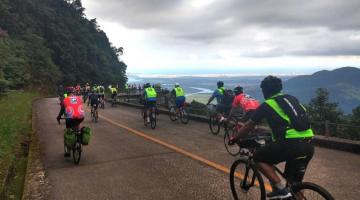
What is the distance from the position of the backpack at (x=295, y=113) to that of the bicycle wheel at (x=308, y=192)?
2.17ft

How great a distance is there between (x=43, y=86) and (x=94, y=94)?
40.7m

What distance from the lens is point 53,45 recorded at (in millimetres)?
76812

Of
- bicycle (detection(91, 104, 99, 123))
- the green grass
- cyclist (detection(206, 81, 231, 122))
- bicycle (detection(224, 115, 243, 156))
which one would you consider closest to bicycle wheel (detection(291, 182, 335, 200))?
the green grass

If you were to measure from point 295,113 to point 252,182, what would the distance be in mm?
1552

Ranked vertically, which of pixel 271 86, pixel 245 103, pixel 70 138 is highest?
pixel 271 86

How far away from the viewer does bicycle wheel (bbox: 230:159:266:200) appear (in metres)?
5.73

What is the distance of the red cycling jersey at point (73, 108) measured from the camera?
10.2 m

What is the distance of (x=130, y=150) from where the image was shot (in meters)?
11.4

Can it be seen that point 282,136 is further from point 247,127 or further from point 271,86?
point 271,86

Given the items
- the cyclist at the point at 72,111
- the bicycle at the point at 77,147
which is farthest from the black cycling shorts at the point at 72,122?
the bicycle at the point at 77,147

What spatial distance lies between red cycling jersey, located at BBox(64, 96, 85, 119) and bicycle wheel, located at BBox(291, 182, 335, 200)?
269 inches

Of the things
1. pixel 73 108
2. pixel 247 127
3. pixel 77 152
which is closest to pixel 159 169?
pixel 77 152

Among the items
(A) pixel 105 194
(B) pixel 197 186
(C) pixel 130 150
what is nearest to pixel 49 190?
(A) pixel 105 194

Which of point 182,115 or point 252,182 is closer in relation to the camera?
point 252,182
